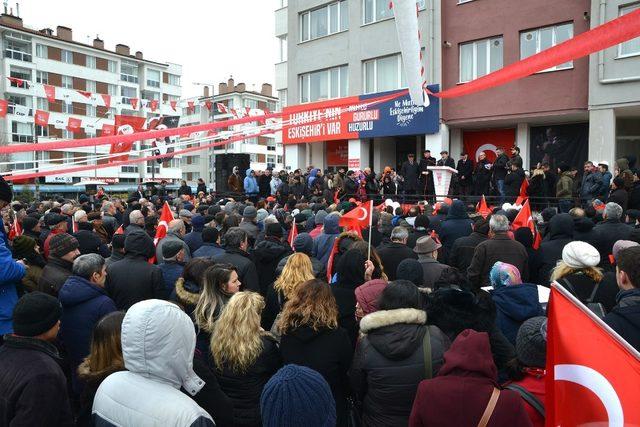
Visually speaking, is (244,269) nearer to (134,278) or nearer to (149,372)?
(134,278)

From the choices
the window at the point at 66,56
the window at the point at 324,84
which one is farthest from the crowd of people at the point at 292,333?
the window at the point at 66,56

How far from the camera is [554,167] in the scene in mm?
19938

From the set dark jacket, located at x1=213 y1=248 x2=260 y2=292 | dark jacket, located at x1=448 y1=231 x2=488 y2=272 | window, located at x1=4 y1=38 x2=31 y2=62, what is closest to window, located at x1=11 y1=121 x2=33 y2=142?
window, located at x1=4 y1=38 x2=31 y2=62

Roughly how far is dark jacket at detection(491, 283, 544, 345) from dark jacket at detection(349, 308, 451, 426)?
731mm

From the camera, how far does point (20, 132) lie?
53969 millimetres

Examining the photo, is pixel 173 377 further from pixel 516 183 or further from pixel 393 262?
pixel 516 183

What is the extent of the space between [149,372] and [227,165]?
21.0m

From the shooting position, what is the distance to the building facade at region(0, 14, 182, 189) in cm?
5303

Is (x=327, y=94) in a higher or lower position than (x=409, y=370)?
higher

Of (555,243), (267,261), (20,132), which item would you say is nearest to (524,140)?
(555,243)

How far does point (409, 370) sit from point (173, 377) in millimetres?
1421

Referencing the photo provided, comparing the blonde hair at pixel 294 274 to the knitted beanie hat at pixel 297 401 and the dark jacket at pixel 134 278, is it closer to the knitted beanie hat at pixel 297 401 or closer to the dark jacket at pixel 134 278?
the dark jacket at pixel 134 278

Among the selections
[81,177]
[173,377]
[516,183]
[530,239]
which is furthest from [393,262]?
[81,177]

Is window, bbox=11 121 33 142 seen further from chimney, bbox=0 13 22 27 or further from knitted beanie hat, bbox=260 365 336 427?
knitted beanie hat, bbox=260 365 336 427
